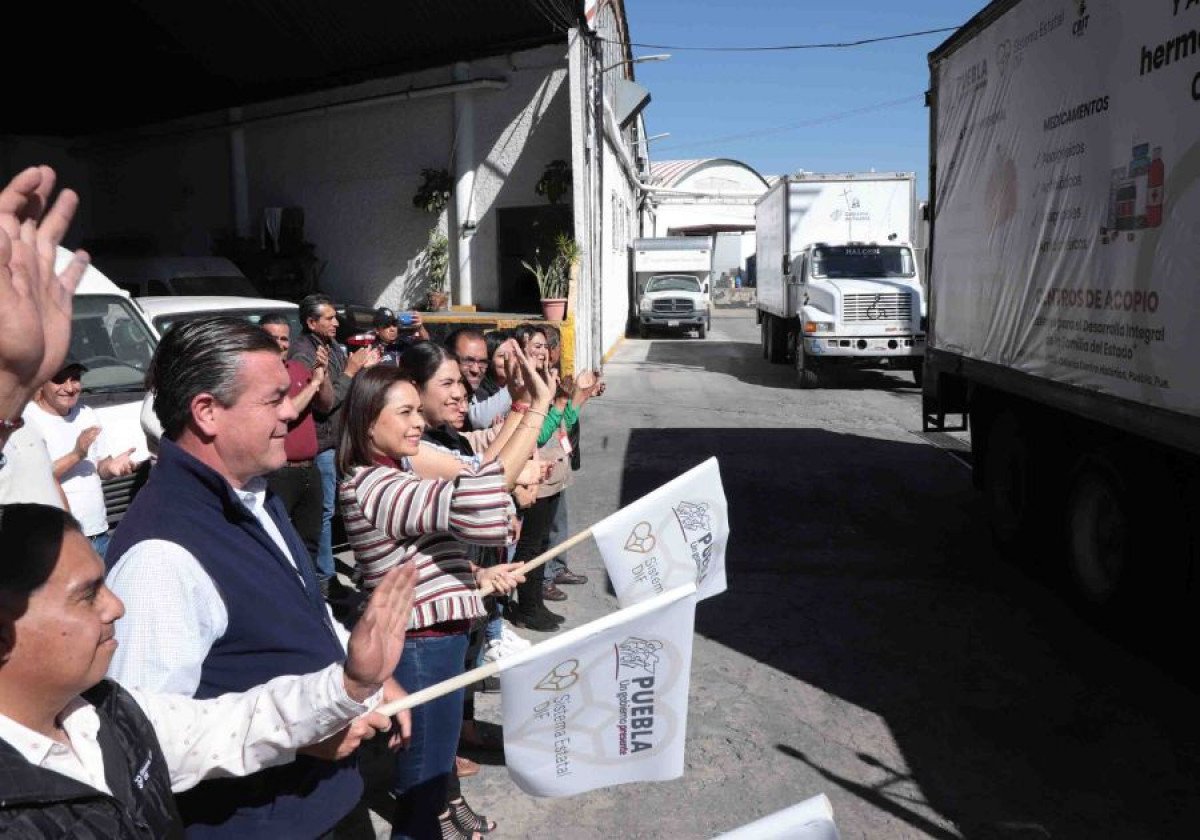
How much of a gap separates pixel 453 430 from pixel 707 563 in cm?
118

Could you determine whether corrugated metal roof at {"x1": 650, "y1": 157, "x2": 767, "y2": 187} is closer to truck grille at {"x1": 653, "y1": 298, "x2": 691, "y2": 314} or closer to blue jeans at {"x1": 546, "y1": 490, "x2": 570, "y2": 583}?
truck grille at {"x1": 653, "y1": 298, "x2": 691, "y2": 314}

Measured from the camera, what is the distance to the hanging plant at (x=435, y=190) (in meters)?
17.7

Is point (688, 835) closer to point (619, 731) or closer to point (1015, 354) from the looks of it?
point (619, 731)

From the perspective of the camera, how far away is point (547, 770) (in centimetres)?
240

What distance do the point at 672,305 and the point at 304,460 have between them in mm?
25770

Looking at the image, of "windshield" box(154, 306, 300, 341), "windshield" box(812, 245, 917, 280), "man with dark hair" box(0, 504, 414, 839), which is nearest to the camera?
"man with dark hair" box(0, 504, 414, 839)

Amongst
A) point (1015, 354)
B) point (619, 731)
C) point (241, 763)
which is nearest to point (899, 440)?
point (1015, 354)

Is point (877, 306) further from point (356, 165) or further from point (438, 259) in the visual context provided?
point (356, 165)

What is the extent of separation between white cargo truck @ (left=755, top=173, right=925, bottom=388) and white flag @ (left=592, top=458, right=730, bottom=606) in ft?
47.0

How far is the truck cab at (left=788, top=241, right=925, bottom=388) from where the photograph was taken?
17.6m

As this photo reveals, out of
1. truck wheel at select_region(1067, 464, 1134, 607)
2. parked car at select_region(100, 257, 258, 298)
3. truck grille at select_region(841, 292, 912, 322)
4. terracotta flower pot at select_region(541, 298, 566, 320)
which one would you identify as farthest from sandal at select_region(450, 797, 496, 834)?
truck grille at select_region(841, 292, 912, 322)

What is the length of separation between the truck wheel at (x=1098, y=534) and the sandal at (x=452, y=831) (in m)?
3.95

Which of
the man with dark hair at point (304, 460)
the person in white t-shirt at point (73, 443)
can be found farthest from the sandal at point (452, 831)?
the man with dark hair at point (304, 460)

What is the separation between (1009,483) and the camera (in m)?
7.30
